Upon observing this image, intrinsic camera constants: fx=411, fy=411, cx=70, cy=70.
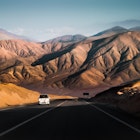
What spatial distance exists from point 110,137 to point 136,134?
4.07 feet

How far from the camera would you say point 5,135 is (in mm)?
14398

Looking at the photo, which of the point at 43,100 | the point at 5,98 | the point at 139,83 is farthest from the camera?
the point at 139,83

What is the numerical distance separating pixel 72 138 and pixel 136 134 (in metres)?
2.46

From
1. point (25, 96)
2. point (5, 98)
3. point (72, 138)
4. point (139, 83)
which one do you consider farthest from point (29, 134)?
point (25, 96)

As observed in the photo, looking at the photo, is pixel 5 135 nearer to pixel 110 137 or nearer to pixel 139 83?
pixel 110 137

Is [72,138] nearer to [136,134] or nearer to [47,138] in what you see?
[47,138]

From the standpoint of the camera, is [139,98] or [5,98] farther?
[5,98]

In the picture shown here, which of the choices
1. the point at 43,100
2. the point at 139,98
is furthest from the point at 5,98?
the point at 139,98

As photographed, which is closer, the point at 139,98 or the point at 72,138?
the point at 72,138

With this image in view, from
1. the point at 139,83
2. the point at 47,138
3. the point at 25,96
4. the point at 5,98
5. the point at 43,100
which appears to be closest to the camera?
the point at 47,138

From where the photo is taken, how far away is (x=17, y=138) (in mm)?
13531

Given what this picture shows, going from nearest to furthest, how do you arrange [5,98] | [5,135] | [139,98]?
1. [5,135]
2. [139,98]
3. [5,98]

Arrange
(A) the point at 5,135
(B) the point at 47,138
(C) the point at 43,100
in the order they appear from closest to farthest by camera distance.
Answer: (B) the point at 47,138, (A) the point at 5,135, (C) the point at 43,100

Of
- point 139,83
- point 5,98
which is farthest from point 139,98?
point 139,83
